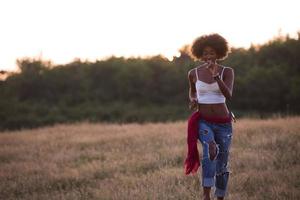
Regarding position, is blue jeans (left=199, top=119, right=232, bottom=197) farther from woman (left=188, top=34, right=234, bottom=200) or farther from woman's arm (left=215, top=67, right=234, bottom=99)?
woman's arm (left=215, top=67, right=234, bottom=99)

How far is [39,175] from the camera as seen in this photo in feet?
30.5

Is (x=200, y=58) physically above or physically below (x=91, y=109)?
above

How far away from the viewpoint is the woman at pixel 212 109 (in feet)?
17.4

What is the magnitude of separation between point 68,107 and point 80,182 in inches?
1182

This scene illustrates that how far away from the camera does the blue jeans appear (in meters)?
5.30

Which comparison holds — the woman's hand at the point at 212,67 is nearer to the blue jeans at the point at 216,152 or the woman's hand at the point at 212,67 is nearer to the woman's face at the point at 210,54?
the woman's face at the point at 210,54

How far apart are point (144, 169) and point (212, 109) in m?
3.98

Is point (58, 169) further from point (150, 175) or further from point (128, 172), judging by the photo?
point (150, 175)

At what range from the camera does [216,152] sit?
5.29 meters

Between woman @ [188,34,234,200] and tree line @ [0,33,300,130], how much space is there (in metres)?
24.6

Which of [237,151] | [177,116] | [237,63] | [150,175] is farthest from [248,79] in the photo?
[150,175]

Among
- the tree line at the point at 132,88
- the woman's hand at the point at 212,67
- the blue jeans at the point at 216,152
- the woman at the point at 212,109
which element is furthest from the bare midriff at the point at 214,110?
the tree line at the point at 132,88

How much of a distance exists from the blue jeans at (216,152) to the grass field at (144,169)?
0.83 m

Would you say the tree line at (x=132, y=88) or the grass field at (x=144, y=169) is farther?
the tree line at (x=132, y=88)
